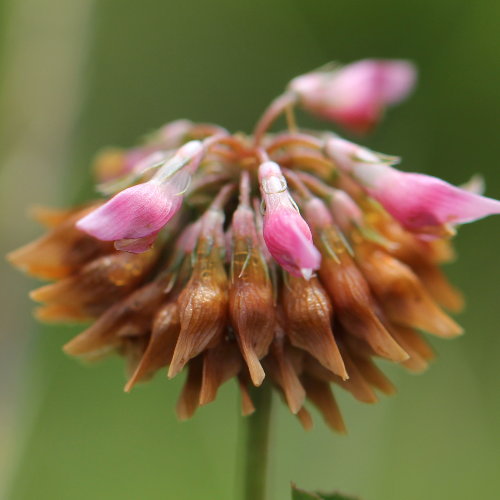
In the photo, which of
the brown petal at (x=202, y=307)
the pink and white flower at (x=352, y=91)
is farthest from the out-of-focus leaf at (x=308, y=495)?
the pink and white flower at (x=352, y=91)

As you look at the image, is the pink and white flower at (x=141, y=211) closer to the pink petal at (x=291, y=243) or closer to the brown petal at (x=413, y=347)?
the pink petal at (x=291, y=243)

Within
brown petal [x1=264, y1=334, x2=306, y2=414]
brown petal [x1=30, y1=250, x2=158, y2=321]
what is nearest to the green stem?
brown petal [x1=264, y1=334, x2=306, y2=414]

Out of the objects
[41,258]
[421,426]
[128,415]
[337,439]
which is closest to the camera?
[41,258]

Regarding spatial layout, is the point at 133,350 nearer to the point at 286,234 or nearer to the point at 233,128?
the point at 286,234

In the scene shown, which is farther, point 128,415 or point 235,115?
point 235,115

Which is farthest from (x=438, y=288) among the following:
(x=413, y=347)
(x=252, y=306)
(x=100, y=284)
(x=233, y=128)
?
(x=233, y=128)

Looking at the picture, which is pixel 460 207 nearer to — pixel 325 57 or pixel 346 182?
pixel 346 182

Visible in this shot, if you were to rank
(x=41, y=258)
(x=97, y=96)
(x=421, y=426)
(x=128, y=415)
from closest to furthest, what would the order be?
(x=41, y=258)
(x=421, y=426)
(x=128, y=415)
(x=97, y=96)

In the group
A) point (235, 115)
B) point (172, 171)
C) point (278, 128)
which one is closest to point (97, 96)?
point (235, 115)
